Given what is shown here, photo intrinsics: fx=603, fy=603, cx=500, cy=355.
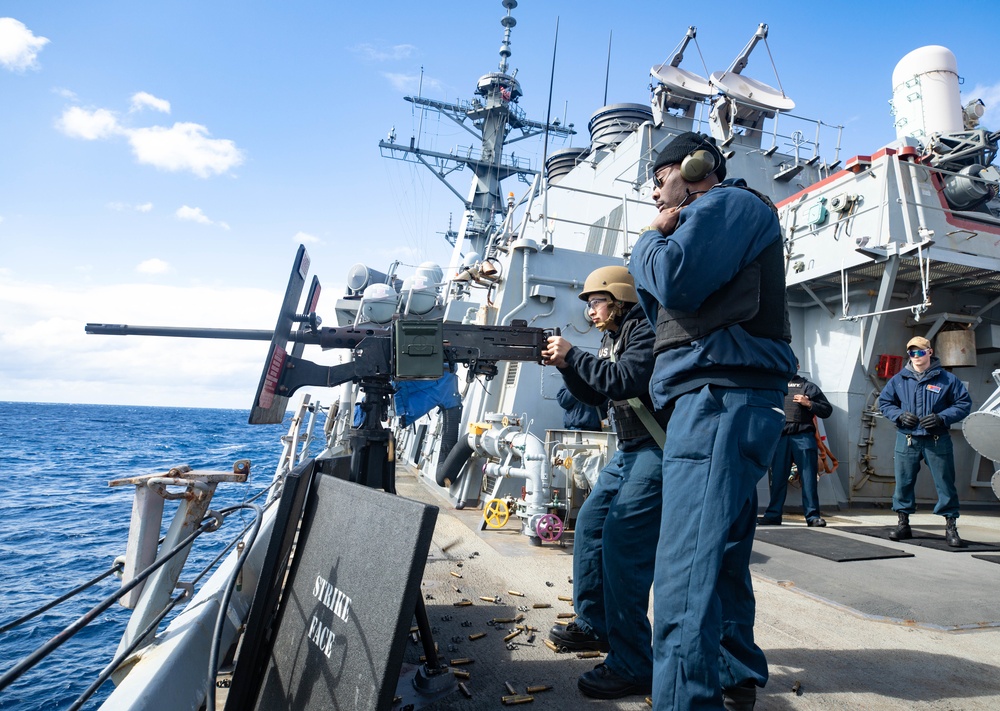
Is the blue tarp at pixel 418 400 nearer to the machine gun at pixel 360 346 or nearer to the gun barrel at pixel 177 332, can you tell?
the machine gun at pixel 360 346

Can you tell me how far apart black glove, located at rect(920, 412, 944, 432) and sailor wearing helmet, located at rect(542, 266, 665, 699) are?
3.93 m

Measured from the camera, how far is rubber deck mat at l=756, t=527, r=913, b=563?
4605mm

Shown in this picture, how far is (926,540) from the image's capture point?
532cm

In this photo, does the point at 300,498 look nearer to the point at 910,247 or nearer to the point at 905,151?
the point at 910,247

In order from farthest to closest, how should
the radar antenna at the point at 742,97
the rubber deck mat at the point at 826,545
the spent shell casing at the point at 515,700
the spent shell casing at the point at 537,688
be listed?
the radar antenna at the point at 742,97 → the rubber deck mat at the point at 826,545 → the spent shell casing at the point at 537,688 → the spent shell casing at the point at 515,700

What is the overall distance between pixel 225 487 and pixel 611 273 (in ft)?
42.5

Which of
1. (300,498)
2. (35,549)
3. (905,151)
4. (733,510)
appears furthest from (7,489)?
(905,151)

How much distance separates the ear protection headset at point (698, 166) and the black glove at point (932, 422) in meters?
4.46

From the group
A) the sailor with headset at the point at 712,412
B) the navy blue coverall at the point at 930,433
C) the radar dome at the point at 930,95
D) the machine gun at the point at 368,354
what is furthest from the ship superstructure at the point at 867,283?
the sailor with headset at the point at 712,412

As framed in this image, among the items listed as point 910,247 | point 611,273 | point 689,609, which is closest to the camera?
point 689,609

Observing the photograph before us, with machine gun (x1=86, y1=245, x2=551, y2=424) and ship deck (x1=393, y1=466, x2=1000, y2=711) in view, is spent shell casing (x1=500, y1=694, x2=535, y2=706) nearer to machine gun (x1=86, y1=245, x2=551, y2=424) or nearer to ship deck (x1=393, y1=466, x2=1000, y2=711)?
ship deck (x1=393, y1=466, x2=1000, y2=711)

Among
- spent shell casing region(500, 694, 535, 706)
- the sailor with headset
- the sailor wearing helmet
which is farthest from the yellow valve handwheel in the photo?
the sailor with headset

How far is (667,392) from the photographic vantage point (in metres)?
1.96

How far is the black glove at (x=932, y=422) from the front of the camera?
516 cm
